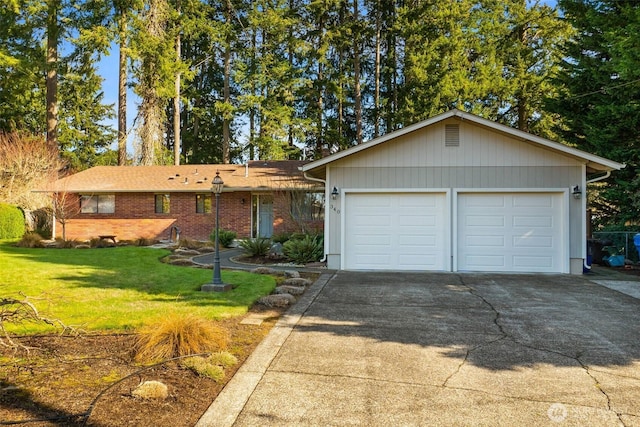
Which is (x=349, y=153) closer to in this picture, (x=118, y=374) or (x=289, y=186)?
(x=289, y=186)

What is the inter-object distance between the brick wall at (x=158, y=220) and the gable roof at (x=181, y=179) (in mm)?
527

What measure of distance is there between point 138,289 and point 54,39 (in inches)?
847

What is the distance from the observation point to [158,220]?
1992 centimetres

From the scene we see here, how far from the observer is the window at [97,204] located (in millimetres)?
20281

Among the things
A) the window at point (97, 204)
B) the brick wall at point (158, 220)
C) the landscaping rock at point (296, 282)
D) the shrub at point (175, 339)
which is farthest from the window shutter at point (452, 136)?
the window at point (97, 204)

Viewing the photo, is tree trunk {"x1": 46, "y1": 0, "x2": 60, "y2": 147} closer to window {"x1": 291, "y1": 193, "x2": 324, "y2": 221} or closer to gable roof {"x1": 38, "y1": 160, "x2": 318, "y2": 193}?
gable roof {"x1": 38, "y1": 160, "x2": 318, "y2": 193}

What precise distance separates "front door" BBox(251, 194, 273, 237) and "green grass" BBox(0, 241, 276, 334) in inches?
290

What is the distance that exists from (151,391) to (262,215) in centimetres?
1670

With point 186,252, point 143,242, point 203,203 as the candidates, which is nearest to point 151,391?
point 186,252

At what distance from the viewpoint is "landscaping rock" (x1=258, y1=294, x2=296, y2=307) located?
22.4 feet

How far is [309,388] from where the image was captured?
3.67 meters

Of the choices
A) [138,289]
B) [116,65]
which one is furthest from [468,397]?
[116,65]

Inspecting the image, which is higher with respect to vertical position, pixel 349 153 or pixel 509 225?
pixel 349 153

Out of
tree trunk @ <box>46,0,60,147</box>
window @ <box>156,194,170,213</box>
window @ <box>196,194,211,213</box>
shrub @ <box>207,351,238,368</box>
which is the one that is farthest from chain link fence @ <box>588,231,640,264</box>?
tree trunk @ <box>46,0,60,147</box>
